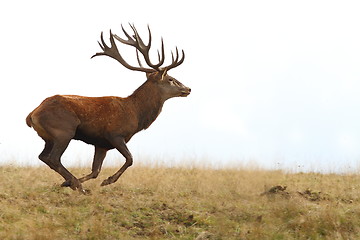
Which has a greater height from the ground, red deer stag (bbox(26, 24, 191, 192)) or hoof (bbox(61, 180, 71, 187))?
red deer stag (bbox(26, 24, 191, 192))

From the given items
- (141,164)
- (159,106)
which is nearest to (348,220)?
(159,106)

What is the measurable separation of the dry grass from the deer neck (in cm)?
127

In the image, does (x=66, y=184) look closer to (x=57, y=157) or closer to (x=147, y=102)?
(x=57, y=157)

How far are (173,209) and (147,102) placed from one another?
8.54 ft

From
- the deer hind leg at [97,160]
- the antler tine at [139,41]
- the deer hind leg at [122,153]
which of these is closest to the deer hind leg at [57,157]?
the deer hind leg at [122,153]

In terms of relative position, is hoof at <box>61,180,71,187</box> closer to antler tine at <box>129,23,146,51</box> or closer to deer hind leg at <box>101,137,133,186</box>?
deer hind leg at <box>101,137,133,186</box>

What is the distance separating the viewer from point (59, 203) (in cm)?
1098

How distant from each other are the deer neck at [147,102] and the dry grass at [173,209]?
50.1 inches

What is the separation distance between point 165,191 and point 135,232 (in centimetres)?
238

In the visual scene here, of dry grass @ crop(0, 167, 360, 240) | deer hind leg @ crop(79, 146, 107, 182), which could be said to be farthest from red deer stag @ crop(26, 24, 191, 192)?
dry grass @ crop(0, 167, 360, 240)

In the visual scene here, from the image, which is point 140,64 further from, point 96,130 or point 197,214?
point 197,214

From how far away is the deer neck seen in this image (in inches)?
504

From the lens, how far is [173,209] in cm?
1116

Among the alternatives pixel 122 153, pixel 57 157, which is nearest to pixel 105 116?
pixel 122 153
